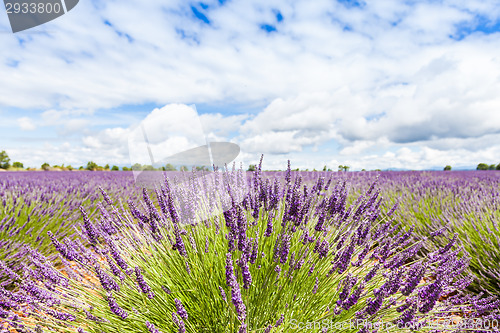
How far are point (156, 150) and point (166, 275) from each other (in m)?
0.99

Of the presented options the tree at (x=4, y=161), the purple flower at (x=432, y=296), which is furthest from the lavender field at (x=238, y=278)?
the tree at (x=4, y=161)

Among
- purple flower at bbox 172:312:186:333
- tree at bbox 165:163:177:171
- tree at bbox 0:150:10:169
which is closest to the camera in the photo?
purple flower at bbox 172:312:186:333

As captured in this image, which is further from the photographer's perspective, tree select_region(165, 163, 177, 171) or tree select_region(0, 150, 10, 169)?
tree select_region(0, 150, 10, 169)

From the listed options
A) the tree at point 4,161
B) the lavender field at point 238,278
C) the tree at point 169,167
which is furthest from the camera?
the tree at point 4,161

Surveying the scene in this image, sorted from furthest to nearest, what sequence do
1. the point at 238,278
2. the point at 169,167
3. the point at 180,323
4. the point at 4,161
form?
the point at 4,161, the point at 169,167, the point at 238,278, the point at 180,323

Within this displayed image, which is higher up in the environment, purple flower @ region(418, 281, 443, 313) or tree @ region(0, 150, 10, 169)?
tree @ region(0, 150, 10, 169)

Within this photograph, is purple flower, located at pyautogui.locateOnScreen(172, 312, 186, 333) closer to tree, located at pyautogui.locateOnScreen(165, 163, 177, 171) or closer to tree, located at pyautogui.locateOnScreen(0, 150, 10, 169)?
tree, located at pyautogui.locateOnScreen(165, 163, 177, 171)

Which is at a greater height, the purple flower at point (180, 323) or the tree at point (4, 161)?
the tree at point (4, 161)

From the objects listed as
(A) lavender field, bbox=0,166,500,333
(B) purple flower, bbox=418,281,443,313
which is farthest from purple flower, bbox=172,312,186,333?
(B) purple flower, bbox=418,281,443,313

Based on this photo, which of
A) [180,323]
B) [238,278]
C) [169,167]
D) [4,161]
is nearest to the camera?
[180,323]

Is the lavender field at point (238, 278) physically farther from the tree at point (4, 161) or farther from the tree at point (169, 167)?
the tree at point (4, 161)

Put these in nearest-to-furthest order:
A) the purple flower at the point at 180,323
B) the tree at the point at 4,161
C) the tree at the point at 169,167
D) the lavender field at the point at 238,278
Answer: the purple flower at the point at 180,323 → the lavender field at the point at 238,278 → the tree at the point at 169,167 → the tree at the point at 4,161

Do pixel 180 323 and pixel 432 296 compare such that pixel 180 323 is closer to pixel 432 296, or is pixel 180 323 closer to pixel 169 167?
pixel 432 296

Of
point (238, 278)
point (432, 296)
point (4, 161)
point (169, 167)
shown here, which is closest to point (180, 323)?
point (238, 278)
